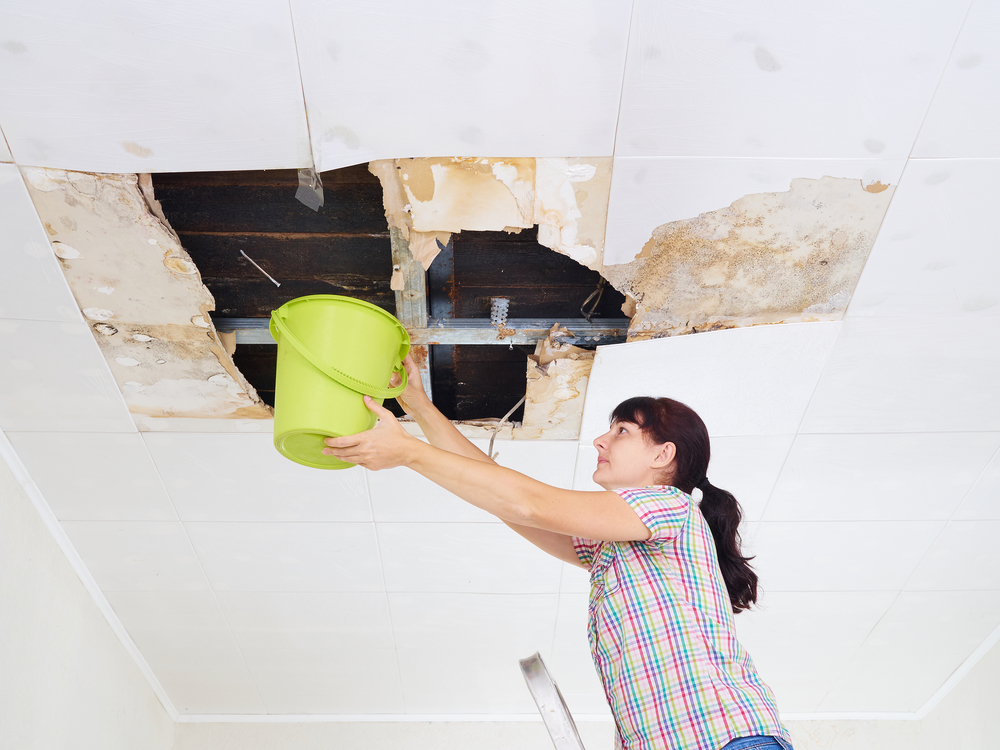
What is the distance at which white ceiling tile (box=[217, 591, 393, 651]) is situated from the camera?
2.18 m

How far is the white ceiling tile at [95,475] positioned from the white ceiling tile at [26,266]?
0.40 meters

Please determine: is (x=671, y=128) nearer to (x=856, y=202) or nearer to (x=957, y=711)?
(x=856, y=202)

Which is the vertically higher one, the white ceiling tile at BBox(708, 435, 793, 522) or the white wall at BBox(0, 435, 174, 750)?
the white ceiling tile at BBox(708, 435, 793, 522)

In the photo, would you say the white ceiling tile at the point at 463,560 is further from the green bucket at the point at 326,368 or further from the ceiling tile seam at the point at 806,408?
the green bucket at the point at 326,368

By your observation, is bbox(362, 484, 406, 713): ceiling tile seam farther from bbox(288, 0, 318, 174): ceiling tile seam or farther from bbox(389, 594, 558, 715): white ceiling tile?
bbox(288, 0, 318, 174): ceiling tile seam

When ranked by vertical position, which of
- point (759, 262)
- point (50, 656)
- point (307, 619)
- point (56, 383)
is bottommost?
point (307, 619)

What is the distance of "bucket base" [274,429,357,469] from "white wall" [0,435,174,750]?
3.45 ft

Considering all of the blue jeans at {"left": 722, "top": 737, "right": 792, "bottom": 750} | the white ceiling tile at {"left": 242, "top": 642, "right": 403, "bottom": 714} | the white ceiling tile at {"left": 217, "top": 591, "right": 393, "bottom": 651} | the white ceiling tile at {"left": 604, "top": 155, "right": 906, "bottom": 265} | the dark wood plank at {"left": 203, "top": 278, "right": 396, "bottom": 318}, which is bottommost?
the white ceiling tile at {"left": 242, "top": 642, "right": 403, "bottom": 714}

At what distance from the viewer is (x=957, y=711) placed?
8.49ft

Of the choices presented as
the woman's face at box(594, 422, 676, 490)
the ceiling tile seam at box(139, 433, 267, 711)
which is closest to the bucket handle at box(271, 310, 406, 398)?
the woman's face at box(594, 422, 676, 490)

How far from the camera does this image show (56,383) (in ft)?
4.93

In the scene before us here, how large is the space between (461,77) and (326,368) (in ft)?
1.72

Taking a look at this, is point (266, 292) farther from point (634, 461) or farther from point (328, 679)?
point (328, 679)

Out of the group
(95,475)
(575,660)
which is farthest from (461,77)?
(575,660)
